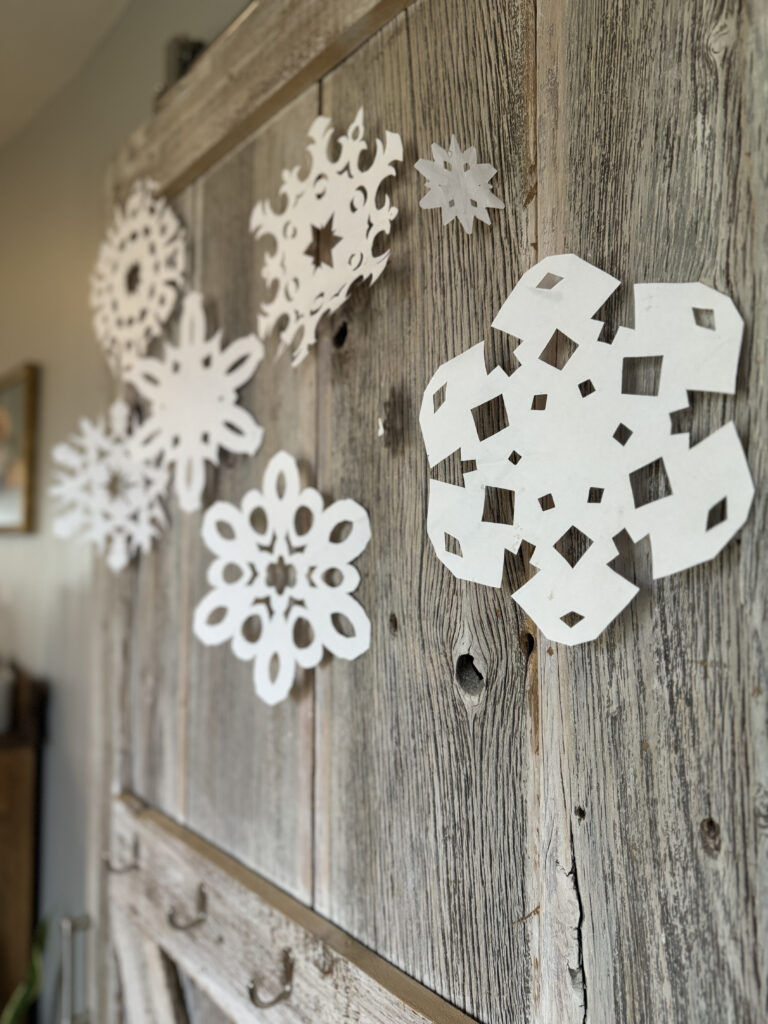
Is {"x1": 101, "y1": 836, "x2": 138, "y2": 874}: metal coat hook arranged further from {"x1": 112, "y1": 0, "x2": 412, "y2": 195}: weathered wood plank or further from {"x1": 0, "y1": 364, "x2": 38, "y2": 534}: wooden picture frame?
{"x1": 112, "y1": 0, "x2": 412, "y2": 195}: weathered wood plank

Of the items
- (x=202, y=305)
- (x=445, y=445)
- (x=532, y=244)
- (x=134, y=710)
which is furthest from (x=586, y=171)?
(x=134, y=710)

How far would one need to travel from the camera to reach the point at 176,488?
3.74ft

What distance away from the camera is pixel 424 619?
73cm

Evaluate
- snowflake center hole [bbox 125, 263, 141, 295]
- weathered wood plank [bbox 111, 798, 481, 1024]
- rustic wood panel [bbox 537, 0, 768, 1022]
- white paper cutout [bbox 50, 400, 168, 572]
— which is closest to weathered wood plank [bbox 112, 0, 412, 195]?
snowflake center hole [bbox 125, 263, 141, 295]

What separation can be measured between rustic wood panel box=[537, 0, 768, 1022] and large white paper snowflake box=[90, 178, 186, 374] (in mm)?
729

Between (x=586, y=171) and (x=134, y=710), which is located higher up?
(x=586, y=171)

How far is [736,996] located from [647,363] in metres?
0.43

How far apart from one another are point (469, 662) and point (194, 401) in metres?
0.62

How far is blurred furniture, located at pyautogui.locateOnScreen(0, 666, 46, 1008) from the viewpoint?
173 cm

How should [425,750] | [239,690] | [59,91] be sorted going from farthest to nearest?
[59,91] → [239,690] → [425,750]

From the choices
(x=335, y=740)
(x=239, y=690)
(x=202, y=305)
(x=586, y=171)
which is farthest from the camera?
(x=202, y=305)

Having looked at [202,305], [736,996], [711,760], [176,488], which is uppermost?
[202,305]


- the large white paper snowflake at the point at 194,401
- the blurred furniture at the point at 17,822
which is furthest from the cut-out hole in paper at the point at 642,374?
the blurred furniture at the point at 17,822

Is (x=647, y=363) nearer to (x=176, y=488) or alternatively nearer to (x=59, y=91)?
(x=176, y=488)
